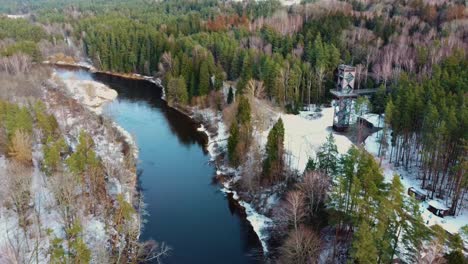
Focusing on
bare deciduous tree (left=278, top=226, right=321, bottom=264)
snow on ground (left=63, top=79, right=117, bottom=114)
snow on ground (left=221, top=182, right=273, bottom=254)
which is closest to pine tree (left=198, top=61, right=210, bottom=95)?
snow on ground (left=63, top=79, right=117, bottom=114)

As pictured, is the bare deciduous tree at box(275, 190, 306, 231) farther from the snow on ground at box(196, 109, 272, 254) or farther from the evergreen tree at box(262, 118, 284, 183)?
the evergreen tree at box(262, 118, 284, 183)

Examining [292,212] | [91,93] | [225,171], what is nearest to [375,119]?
[225,171]

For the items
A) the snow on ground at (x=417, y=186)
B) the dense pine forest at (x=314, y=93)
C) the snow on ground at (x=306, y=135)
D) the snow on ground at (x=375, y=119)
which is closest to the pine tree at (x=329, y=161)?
the dense pine forest at (x=314, y=93)

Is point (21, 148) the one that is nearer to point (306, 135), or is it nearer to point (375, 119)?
point (306, 135)

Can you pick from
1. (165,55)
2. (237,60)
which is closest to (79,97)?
(165,55)

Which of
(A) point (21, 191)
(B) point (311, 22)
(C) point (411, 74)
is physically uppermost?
(B) point (311, 22)

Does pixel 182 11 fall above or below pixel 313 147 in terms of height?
above

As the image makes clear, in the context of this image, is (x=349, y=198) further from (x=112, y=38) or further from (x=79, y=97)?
(x=112, y=38)
